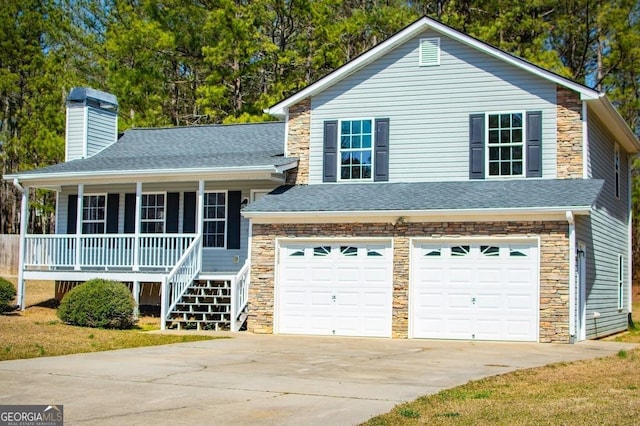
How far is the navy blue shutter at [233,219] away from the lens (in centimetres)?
2369

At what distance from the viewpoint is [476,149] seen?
20484 mm

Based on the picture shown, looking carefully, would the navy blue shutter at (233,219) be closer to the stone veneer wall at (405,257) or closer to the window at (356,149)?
the stone veneer wall at (405,257)

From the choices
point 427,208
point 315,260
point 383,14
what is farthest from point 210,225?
point 383,14

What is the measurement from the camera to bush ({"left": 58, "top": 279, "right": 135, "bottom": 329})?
19391 millimetres

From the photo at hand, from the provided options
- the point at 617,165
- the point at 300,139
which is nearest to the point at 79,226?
the point at 300,139

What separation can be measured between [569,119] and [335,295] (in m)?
6.72

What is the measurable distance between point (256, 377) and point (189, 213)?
13.1 metres

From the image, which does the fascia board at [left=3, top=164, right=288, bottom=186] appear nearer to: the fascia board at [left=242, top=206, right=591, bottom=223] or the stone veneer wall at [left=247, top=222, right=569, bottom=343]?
the fascia board at [left=242, top=206, right=591, bottom=223]

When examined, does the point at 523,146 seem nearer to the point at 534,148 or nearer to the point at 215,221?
the point at 534,148

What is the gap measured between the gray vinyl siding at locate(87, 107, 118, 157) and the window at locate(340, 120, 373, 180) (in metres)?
9.29

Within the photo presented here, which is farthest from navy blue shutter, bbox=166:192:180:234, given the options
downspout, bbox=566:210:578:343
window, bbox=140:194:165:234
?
downspout, bbox=566:210:578:343

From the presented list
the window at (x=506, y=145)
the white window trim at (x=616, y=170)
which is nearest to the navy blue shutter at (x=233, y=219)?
the window at (x=506, y=145)

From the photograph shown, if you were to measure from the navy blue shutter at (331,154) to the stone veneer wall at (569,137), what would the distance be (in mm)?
5371

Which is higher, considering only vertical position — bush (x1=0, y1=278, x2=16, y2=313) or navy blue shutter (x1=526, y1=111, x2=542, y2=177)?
Answer: navy blue shutter (x1=526, y1=111, x2=542, y2=177)
